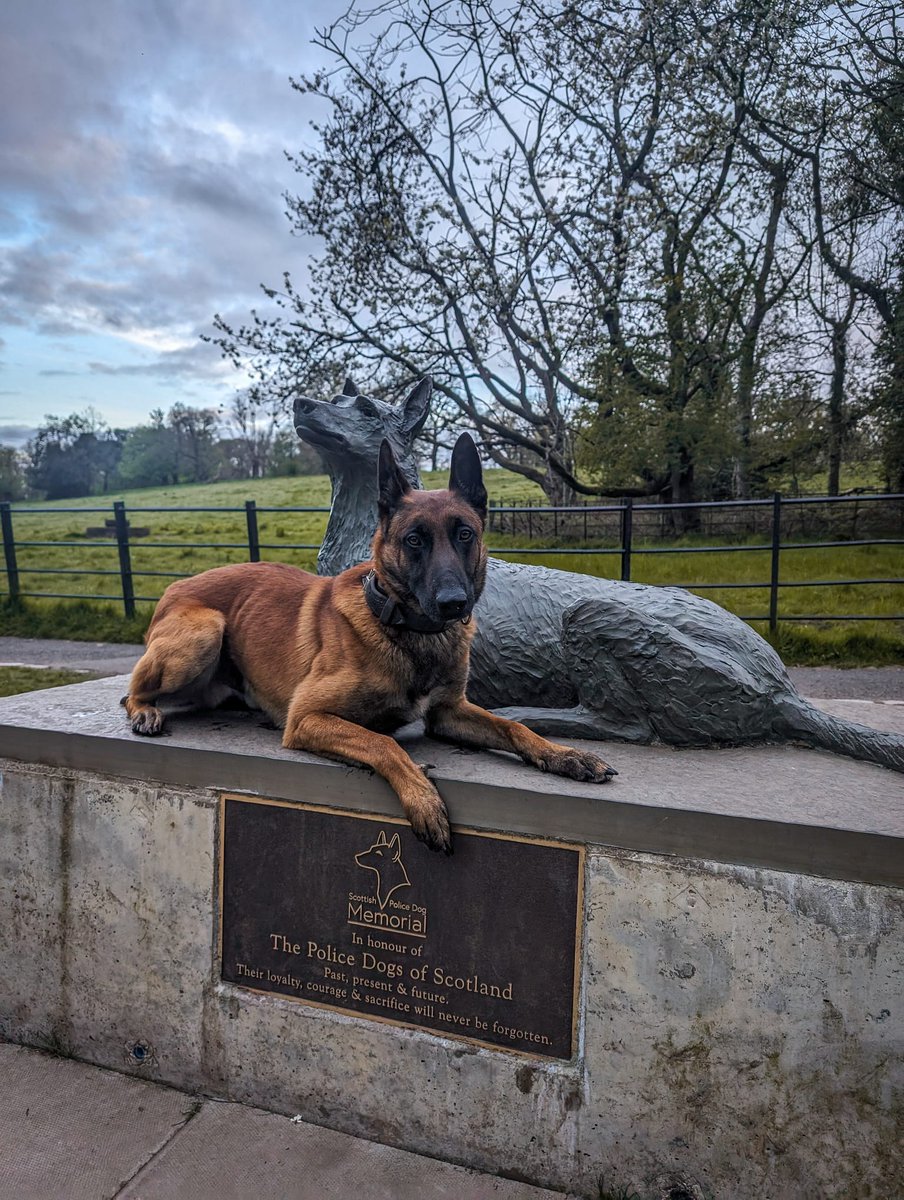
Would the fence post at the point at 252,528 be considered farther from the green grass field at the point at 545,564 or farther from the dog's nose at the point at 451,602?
the dog's nose at the point at 451,602

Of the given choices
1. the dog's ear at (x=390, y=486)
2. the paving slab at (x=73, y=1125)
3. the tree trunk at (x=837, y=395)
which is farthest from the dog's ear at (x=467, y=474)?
the tree trunk at (x=837, y=395)

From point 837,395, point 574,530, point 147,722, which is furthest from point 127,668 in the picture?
point 837,395

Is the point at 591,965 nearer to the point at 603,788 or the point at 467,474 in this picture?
the point at 603,788

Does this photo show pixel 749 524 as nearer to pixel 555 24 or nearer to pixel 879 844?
pixel 555 24

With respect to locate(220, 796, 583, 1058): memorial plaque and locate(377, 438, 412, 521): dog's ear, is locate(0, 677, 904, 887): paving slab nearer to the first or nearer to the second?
→ locate(220, 796, 583, 1058): memorial plaque

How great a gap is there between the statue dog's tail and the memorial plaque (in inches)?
39.9

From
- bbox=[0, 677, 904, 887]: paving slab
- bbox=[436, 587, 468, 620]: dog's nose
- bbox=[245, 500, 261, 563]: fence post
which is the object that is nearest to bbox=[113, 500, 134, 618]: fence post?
bbox=[245, 500, 261, 563]: fence post

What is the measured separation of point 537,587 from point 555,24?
13.5m

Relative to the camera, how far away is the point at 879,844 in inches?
76.7

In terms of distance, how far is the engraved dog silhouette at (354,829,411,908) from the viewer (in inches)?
94.6

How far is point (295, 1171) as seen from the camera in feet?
7.55

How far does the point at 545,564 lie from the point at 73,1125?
9523mm

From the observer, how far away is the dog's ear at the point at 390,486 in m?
2.29

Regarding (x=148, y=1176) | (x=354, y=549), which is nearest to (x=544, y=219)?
(x=354, y=549)
